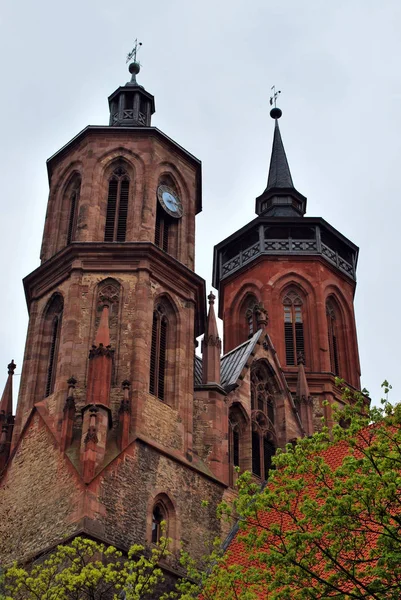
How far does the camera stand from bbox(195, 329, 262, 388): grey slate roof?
30.2 meters

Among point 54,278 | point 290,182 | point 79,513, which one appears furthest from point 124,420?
point 290,182

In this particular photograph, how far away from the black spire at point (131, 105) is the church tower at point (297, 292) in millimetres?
8496

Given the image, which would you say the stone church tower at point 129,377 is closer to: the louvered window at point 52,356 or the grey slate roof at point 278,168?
the louvered window at point 52,356

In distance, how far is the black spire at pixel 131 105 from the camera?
115 ft

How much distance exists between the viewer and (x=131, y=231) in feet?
97.0

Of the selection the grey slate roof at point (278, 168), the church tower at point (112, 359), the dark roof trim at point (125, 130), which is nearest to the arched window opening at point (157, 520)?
the church tower at point (112, 359)

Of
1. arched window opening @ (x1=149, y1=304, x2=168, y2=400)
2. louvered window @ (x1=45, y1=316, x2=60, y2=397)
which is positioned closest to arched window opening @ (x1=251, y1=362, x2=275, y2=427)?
arched window opening @ (x1=149, y1=304, x2=168, y2=400)

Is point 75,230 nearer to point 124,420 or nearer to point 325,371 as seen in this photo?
point 124,420

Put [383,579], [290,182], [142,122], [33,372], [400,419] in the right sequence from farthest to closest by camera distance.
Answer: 1. [290,182]
2. [142,122]
3. [33,372]
4. [400,419]
5. [383,579]

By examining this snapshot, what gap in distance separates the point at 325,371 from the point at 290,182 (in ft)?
42.2

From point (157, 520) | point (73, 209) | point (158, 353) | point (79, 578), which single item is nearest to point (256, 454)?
point (158, 353)

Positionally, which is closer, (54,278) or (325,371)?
(54,278)

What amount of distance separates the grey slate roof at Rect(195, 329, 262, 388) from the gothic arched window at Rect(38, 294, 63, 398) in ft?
16.9

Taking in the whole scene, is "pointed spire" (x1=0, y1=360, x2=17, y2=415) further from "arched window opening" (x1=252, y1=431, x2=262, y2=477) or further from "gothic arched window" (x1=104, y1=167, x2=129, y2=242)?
"arched window opening" (x1=252, y1=431, x2=262, y2=477)
